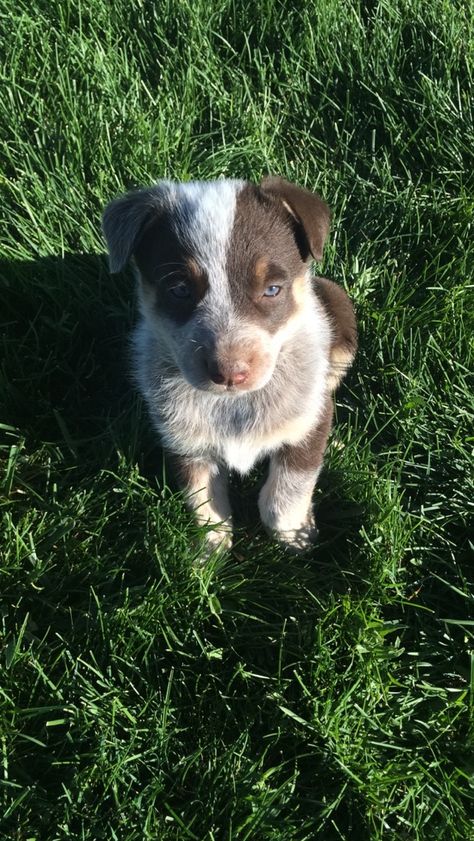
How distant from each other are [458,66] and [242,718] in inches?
140

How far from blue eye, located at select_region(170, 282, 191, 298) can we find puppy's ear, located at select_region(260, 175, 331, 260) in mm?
467

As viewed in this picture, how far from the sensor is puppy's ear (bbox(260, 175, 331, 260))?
266 centimetres

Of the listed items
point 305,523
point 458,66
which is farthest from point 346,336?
point 458,66

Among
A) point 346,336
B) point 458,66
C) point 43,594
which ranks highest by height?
point 458,66

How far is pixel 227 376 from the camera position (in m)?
2.48

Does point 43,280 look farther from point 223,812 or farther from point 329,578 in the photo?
point 223,812

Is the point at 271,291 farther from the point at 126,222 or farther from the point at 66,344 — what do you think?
the point at 66,344

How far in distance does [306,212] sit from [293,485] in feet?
3.45

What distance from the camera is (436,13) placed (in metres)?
4.25

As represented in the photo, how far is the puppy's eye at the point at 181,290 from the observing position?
103 inches

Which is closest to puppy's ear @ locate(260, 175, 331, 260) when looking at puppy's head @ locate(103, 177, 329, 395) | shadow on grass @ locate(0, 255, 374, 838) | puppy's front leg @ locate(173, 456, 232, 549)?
puppy's head @ locate(103, 177, 329, 395)

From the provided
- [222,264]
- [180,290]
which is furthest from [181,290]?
[222,264]

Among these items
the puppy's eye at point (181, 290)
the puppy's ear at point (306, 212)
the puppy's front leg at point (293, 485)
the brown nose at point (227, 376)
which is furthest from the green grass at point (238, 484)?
the puppy's ear at point (306, 212)

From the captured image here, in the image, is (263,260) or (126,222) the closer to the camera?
(263,260)
